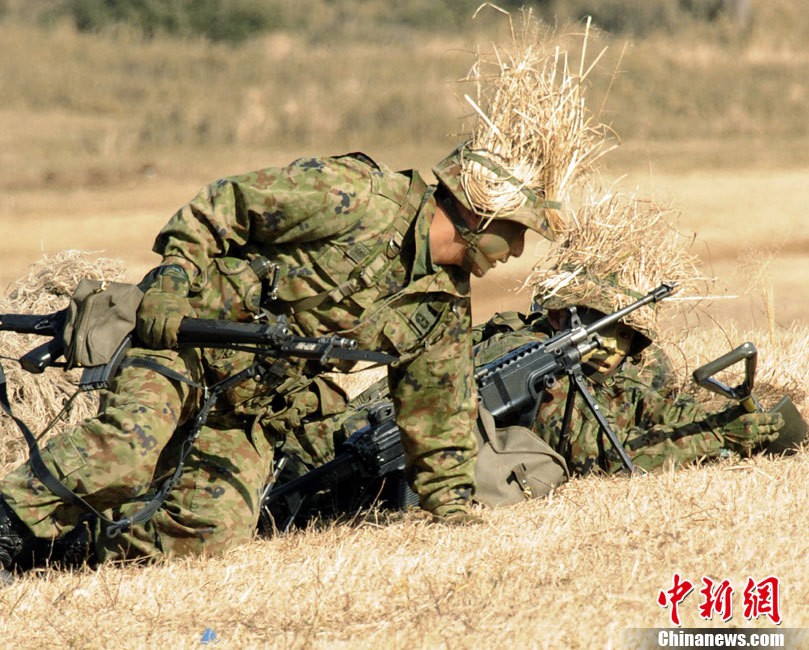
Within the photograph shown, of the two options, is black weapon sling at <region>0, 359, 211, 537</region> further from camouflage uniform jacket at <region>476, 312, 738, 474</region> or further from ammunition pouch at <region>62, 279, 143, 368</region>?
camouflage uniform jacket at <region>476, 312, 738, 474</region>

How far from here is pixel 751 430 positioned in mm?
6477

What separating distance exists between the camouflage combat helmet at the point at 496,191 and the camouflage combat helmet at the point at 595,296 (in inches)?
59.7

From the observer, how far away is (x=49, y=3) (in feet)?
96.6

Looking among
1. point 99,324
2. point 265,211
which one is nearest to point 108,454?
point 99,324

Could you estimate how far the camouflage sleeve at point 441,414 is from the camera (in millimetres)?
5551

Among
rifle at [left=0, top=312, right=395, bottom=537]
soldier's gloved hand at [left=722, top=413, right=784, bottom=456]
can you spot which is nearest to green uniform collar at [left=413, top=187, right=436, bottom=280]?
rifle at [left=0, top=312, right=395, bottom=537]

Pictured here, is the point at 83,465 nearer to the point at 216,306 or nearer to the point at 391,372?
the point at 216,306

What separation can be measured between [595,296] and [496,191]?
181 cm

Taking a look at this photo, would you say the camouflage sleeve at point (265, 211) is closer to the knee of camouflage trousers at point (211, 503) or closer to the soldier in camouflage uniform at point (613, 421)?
the knee of camouflage trousers at point (211, 503)

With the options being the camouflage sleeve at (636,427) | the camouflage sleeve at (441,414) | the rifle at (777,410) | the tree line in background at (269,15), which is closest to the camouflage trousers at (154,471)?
the camouflage sleeve at (441,414)

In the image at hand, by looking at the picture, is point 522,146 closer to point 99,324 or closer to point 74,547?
point 99,324

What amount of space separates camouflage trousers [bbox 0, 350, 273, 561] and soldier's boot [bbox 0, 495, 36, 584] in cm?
3

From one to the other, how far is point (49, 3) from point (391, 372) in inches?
1026

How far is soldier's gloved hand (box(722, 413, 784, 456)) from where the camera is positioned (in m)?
6.48
